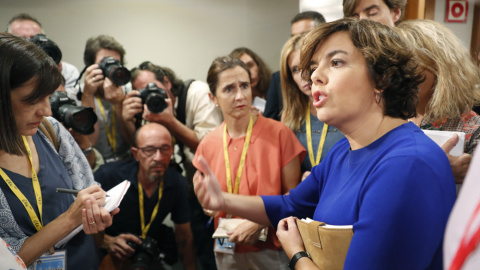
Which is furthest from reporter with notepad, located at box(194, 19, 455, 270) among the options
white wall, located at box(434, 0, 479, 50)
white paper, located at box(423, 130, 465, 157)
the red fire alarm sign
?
the red fire alarm sign

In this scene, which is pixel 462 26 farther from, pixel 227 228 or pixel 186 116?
pixel 227 228

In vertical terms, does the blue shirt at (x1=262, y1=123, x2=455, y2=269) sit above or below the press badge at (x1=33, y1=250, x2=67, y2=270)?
above

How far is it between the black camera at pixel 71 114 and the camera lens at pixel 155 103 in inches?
16.4

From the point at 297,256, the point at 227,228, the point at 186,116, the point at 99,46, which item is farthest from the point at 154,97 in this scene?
the point at 297,256

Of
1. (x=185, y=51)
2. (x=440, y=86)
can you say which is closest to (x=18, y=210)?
(x=440, y=86)

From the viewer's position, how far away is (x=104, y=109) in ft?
9.70

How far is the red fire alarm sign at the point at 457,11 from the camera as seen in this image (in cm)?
293

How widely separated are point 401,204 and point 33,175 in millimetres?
1355

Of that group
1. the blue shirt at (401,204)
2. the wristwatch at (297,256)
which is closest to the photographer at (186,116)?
the wristwatch at (297,256)

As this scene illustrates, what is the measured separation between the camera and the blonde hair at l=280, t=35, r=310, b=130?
2414mm

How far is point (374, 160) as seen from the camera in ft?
3.73

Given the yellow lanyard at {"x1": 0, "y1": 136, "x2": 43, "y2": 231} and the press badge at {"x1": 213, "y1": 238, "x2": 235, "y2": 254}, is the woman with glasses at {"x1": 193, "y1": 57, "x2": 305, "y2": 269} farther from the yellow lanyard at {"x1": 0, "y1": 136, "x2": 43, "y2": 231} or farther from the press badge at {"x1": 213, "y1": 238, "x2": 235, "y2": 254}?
the yellow lanyard at {"x1": 0, "y1": 136, "x2": 43, "y2": 231}

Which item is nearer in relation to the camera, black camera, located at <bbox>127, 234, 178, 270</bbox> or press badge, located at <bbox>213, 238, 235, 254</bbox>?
press badge, located at <bbox>213, 238, 235, 254</bbox>

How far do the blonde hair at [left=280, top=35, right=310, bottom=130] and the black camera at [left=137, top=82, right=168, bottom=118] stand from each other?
82 cm
